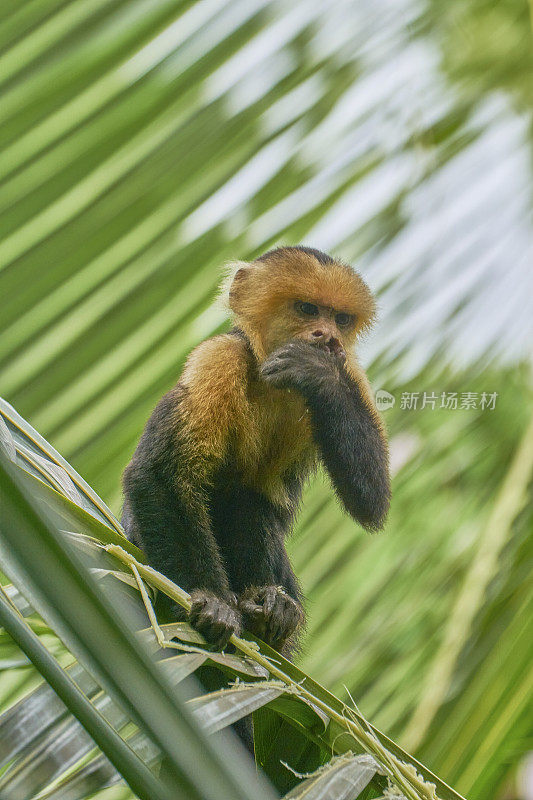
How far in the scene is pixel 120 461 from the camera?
266 cm

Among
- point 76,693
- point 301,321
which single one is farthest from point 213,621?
point 301,321

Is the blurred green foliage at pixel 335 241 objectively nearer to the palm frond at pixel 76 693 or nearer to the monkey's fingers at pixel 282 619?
the monkey's fingers at pixel 282 619

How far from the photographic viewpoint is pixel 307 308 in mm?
3291

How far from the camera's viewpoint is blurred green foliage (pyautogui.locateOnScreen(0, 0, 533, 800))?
2.15 metres

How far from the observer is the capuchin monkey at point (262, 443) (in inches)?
105

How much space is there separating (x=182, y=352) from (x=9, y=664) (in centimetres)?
153

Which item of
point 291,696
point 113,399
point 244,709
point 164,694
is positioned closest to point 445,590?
point 113,399

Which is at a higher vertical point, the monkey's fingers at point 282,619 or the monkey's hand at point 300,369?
the monkey's hand at point 300,369

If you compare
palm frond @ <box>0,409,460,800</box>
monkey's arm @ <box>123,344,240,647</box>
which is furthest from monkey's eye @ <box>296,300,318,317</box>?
palm frond @ <box>0,409,460,800</box>

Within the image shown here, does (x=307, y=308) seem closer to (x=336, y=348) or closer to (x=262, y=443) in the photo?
(x=336, y=348)

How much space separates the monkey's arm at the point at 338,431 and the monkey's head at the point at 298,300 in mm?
314

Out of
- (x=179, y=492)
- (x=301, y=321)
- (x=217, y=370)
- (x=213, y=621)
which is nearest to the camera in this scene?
(x=213, y=621)

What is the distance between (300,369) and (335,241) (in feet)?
1.97

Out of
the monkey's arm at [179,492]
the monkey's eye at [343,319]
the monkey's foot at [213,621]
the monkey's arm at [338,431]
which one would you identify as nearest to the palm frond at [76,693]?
the monkey's foot at [213,621]
